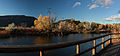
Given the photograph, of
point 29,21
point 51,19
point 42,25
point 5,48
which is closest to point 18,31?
point 42,25

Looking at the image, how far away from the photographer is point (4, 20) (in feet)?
393

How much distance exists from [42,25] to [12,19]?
101329mm

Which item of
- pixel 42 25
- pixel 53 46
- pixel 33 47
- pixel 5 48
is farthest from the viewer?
pixel 42 25

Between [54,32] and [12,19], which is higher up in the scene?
[12,19]

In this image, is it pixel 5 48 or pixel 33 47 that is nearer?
pixel 5 48

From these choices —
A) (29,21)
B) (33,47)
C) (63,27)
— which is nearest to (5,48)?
(33,47)

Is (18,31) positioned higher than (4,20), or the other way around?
(4,20)

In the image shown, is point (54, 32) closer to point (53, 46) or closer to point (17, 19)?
point (53, 46)

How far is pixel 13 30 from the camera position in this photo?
4375 cm

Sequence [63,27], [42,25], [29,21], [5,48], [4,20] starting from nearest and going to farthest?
[5,48] < [42,25] < [63,27] < [4,20] < [29,21]

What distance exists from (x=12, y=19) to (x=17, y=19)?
7.01 meters

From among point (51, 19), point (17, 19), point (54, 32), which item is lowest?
point (54, 32)

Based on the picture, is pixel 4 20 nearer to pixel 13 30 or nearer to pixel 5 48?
pixel 13 30

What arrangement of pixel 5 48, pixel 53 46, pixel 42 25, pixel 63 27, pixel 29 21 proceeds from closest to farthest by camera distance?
pixel 5 48 < pixel 53 46 < pixel 42 25 < pixel 63 27 < pixel 29 21
